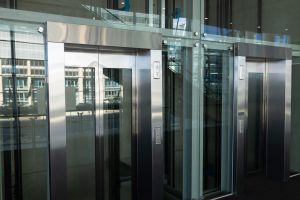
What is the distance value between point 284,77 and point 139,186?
3.11 meters

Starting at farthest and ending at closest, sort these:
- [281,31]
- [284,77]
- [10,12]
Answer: [281,31]
[284,77]
[10,12]

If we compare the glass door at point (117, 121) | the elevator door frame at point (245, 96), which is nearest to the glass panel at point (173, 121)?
the glass door at point (117, 121)

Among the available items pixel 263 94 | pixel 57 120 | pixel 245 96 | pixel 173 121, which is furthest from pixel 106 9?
pixel 263 94

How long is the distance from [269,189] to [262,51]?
87.7 inches

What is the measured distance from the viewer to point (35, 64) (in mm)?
3225

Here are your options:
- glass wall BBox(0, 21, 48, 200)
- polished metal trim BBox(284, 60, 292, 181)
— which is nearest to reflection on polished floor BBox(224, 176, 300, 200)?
polished metal trim BBox(284, 60, 292, 181)

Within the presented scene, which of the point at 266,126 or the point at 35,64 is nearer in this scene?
the point at 35,64

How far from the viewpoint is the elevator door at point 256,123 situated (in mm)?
5203

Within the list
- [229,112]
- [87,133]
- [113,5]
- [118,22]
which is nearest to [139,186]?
[87,133]

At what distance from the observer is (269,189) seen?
4922 mm

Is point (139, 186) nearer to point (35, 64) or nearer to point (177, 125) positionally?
point (177, 125)

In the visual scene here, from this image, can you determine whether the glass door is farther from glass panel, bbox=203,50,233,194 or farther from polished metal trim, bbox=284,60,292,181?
polished metal trim, bbox=284,60,292,181

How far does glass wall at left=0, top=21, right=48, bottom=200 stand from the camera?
3168mm

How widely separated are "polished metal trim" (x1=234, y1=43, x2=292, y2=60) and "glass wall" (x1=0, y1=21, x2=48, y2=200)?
281 cm
